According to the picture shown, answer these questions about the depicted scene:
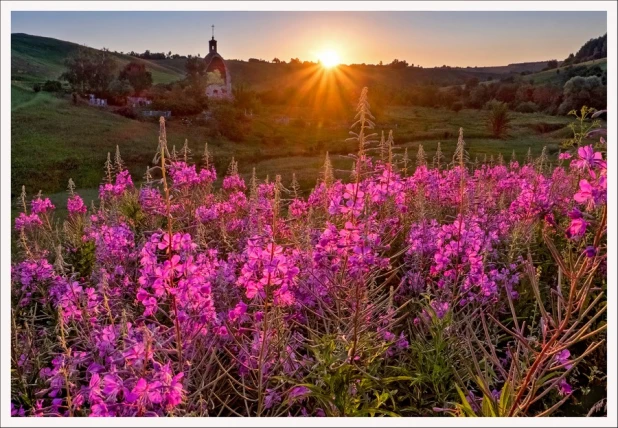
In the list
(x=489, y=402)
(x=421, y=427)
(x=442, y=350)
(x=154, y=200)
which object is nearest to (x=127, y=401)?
(x=421, y=427)

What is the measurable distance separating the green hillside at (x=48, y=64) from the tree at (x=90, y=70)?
40 centimetres

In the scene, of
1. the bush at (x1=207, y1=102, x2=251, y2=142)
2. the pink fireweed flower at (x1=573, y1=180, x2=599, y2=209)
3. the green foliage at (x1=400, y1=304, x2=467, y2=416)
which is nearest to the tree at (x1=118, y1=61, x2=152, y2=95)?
the bush at (x1=207, y1=102, x2=251, y2=142)

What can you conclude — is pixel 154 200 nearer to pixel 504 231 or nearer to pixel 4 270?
pixel 4 270

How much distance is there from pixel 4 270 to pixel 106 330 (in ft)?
3.79

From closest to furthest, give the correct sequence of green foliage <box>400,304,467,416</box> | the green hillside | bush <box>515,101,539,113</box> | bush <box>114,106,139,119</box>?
green foliage <box>400,304,467,416</box>
the green hillside
bush <box>515,101,539,113</box>
bush <box>114,106,139,119</box>

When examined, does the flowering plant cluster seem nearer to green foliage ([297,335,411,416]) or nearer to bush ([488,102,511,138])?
green foliage ([297,335,411,416])

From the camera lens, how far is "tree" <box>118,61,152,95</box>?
77.7 feet

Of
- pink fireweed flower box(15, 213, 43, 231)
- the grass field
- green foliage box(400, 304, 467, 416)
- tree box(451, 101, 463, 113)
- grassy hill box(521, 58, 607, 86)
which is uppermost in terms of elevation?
grassy hill box(521, 58, 607, 86)

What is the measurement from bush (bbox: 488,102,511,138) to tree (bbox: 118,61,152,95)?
16.6 m

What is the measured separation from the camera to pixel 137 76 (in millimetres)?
24328

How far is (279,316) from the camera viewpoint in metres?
2.60

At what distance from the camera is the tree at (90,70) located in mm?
21812

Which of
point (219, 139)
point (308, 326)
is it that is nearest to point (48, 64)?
point (219, 139)

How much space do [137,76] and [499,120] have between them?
18.0 m
